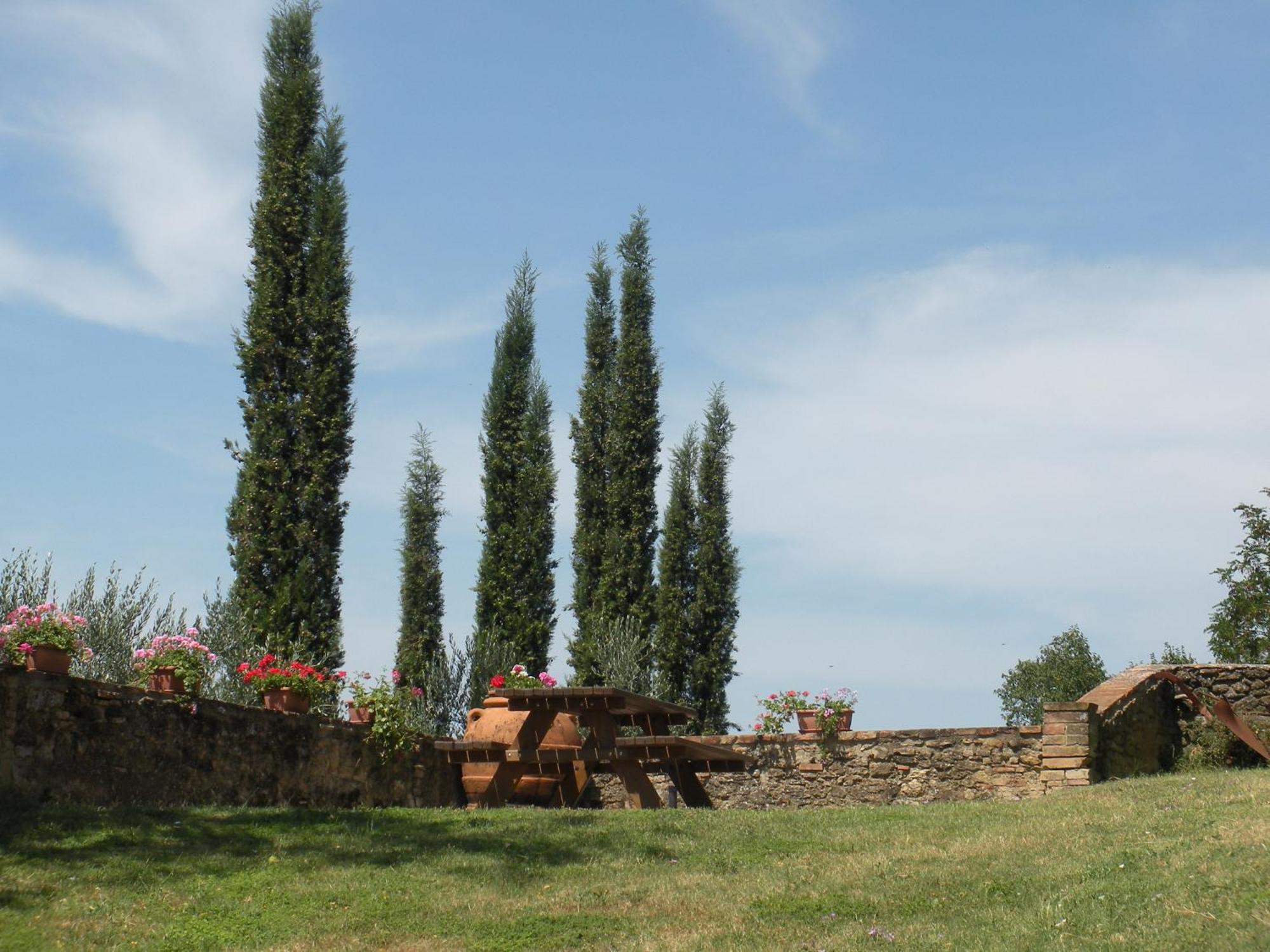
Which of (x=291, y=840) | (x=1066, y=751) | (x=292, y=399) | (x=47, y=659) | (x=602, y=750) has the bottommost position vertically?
(x=291, y=840)

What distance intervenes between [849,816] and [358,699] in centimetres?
494

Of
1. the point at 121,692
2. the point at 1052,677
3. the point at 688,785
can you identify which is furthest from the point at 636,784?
the point at 1052,677

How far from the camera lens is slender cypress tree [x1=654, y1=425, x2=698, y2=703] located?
23.4 meters

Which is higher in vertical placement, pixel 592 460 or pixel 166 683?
pixel 592 460

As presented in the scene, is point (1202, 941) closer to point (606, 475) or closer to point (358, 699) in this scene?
point (358, 699)

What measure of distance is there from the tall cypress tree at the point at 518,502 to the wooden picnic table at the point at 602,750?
29.2 feet

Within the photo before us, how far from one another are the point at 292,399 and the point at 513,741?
6.99 metres

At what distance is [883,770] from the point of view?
1406cm

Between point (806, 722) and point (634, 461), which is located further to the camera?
point (634, 461)

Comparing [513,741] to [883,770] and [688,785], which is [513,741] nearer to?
[688,785]

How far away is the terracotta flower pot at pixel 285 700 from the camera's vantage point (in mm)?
12227

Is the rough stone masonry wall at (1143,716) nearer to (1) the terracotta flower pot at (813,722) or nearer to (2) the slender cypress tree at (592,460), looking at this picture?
(1) the terracotta flower pot at (813,722)

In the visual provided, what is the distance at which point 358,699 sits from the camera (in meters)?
13.0

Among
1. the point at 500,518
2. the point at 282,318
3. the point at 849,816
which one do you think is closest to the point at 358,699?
the point at 849,816
